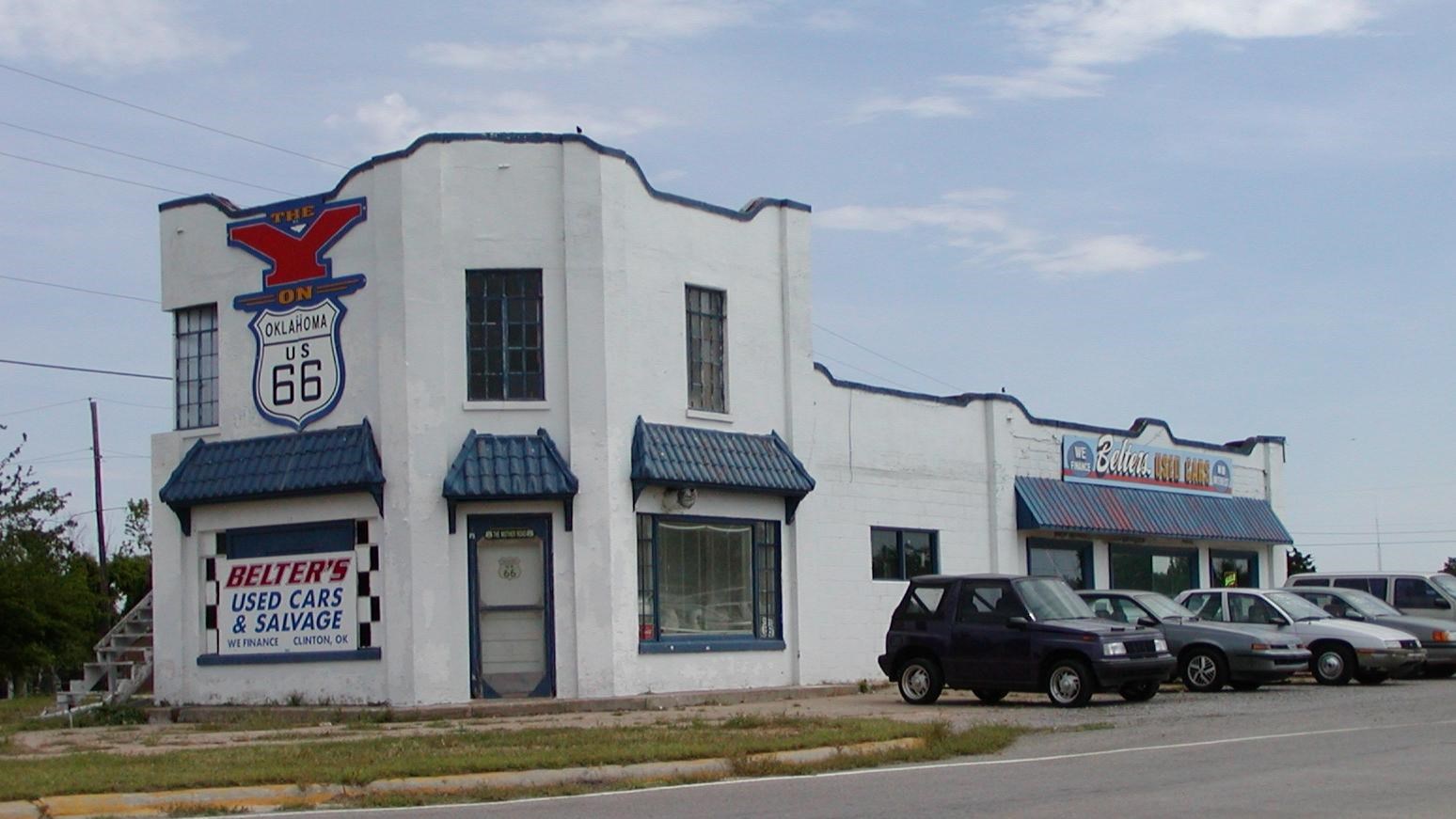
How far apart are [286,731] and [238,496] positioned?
4.81 m

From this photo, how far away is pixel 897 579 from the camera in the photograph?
29.8 metres

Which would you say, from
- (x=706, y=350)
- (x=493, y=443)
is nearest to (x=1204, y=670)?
(x=706, y=350)

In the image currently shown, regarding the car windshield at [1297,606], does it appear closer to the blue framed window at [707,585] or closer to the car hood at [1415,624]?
the car hood at [1415,624]

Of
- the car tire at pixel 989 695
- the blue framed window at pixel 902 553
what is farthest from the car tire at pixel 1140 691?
the blue framed window at pixel 902 553

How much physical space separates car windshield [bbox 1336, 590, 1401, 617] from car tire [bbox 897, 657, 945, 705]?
370 inches

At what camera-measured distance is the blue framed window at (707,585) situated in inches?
972

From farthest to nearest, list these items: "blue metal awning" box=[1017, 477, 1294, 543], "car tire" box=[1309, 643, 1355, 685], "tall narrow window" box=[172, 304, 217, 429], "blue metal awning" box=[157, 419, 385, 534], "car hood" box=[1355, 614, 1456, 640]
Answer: "blue metal awning" box=[1017, 477, 1294, 543] → "car hood" box=[1355, 614, 1456, 640] → "car tire" box=[1309, 643, 1355, 685] → "tall narrow window" box=[172, 304, 217, 429] → "blue metal awning" box=[157, 419, 385, 534]

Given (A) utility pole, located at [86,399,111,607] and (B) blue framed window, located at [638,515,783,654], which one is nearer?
(B) blue framed window, located at [638,515,783,654]

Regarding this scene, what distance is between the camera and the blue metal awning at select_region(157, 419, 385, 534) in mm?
23578

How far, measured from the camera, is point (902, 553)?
30141 mm

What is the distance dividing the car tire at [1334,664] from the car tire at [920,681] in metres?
7.09

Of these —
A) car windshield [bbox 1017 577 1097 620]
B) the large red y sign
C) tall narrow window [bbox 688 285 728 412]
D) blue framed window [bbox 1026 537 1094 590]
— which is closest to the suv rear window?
car windshield [bbox 1017 577 1097 620]

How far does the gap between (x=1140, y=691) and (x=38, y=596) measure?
30.4 m

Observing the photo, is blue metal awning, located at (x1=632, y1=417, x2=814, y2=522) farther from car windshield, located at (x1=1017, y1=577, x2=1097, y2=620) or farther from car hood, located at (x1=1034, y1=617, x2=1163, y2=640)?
car hood, located at (x1=1034, y1=617, x2=1163, y2=640)
